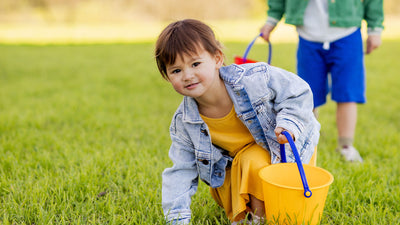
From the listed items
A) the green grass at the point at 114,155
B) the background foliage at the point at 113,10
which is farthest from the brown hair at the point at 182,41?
the background foliage at the point at 113,10

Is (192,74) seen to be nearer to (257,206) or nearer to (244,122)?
(244,122)

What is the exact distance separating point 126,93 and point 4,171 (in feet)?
9.69

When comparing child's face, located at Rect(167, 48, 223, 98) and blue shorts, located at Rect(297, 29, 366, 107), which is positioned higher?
child's face, located at Rect(167, 48, 223, 98)

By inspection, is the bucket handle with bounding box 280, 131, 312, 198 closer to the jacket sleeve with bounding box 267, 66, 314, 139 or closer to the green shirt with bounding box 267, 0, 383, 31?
the jacket sleeve with bounding box 267, 66, 314, 139

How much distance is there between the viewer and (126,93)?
547 centimetres

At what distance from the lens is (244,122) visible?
6.33 feet

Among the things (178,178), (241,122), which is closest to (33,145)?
(178,178)

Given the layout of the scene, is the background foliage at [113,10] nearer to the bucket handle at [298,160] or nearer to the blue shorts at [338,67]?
the blue shorts at [338,67]

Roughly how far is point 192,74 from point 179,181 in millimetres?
528

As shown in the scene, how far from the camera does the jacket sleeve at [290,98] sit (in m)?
1.81

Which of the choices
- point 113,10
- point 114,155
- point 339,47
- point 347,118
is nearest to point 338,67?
point 339,47

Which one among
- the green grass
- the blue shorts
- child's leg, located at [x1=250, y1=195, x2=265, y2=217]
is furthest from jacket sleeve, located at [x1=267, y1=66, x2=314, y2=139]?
the blue shorts

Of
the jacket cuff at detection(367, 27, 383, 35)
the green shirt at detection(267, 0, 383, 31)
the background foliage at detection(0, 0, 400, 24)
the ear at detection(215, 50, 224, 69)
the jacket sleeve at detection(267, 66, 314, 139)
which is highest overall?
the green shirt at detection(267, 0, 383, 31)

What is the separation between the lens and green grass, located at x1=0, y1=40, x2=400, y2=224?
81.0 inches
